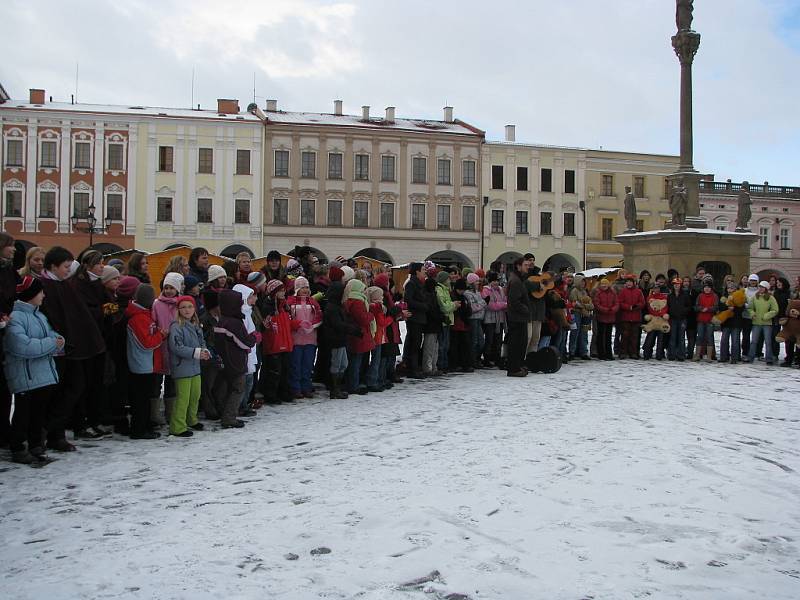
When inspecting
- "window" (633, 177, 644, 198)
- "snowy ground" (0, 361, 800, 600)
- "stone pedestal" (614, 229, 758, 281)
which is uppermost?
"window" (633, 177, 644, 198)

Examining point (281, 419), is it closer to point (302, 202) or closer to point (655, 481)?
point (655, 481)

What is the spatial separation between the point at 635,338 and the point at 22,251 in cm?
1205

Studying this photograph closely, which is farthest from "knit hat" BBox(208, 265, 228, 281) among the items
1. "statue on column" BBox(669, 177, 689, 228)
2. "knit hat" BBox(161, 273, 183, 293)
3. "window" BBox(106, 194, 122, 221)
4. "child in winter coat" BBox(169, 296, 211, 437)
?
"window" BBox(106, 194, 122, 221)

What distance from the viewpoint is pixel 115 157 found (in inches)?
1811

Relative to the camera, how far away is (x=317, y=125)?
48406 millimetres

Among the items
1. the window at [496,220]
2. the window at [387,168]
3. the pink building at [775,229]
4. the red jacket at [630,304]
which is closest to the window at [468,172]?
the window at [496,220]

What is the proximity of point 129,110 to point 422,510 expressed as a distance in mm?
47417

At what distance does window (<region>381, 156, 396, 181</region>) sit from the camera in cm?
4974

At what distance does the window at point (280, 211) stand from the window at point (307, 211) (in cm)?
95

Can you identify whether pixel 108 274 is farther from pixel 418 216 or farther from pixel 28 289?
pixel 418 216

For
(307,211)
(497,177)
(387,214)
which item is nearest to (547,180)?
(497,177)

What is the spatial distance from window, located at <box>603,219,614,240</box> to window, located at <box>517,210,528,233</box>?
562 cm

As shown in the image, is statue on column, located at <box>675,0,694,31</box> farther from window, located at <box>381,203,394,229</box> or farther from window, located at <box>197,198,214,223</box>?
window, located at <box>197,198,214,223</box>

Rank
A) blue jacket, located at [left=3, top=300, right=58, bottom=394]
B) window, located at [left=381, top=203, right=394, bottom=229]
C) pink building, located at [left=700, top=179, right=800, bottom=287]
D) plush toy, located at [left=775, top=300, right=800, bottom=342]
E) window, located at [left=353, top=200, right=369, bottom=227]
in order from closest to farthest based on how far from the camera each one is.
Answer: blue jacket, located at [left=3, top=300, right=58, bottom=394] < plush toy, located at [left=775, top=300, right=800, bottom=342] < window, located at [left=353, top=200, right=369, bottom=227] < window, located at [left=381, top=203, right=394, bottom=229] < pink building, located at [left=700, top=179, right=800, bottom=287]
